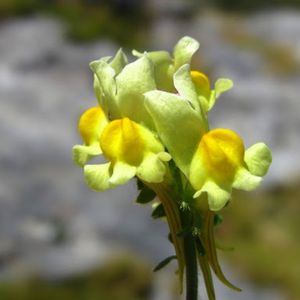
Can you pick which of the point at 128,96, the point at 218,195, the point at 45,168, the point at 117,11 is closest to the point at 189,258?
the point at 218,195

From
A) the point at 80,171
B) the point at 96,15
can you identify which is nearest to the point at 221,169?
the point at 80,171

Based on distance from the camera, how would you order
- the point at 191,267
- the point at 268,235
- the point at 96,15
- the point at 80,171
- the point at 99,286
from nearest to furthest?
the point at 191,267, the point at 99,286, the point at 80,171, the point at 268,235, the point at 96,15

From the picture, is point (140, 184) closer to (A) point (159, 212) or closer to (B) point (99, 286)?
(A) point (159, 212)

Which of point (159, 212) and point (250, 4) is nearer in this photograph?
point (159, 212)

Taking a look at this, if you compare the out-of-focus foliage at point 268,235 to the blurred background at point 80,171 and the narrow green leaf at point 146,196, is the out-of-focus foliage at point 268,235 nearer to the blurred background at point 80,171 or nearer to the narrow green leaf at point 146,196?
the blurred background at point 80,171

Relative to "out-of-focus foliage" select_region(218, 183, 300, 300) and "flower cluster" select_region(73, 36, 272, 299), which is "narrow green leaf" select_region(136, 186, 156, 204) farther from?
"out-of-focus foliage" select_region(218, 183, 300, 300)

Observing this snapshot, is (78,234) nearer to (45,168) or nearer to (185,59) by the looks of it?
(45,168)
